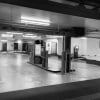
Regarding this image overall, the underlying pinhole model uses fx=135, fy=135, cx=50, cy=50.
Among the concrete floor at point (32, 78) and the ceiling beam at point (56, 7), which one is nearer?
the ceiling beam at point (56, 7)

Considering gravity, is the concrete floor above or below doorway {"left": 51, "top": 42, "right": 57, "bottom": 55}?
below

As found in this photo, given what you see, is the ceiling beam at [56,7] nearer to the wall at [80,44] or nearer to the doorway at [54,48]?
the wall at [80,44]

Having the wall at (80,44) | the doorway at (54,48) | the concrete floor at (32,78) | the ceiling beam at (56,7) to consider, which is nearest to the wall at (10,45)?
the doorway at (54,48)

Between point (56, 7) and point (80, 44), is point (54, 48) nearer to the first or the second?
point (80, 44)

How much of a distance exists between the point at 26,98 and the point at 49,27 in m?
4.67

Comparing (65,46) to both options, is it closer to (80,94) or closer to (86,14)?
(80,94)

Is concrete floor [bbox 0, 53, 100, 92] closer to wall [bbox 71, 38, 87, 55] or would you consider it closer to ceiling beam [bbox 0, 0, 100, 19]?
ceiling beam [bbox 0, 0, 100, 19]

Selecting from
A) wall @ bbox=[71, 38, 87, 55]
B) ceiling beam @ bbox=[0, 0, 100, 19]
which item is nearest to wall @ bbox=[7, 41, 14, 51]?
wall @ bbox=[71, 38, 87, 55]

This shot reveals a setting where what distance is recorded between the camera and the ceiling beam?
207 centimetres

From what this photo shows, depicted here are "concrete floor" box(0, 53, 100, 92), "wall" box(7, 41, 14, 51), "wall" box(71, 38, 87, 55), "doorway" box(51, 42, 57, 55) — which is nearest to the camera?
"concrete floor" box(0, 53, 100, 92)

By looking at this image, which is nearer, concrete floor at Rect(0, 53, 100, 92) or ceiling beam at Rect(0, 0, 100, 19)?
Answer: ceiling beam at Rect(0, 0, 100, 19)

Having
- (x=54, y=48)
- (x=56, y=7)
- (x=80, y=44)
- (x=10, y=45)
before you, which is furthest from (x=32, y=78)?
(x=10, y=45)

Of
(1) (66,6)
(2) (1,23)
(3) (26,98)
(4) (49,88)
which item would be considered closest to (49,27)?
(2) (1,23)

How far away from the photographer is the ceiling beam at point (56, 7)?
6.78ft
